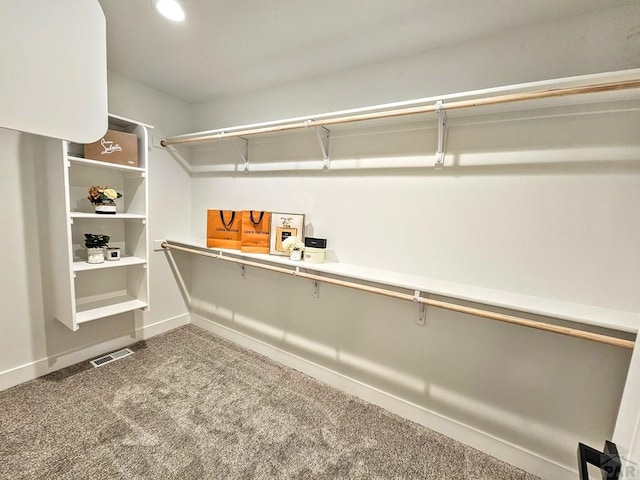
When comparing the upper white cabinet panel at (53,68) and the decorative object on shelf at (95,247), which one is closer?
the upper white cabinet panel at (53,68)

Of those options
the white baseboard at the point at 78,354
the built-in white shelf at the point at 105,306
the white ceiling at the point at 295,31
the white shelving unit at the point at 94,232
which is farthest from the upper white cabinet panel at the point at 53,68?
the white baseboard at the point at 78,354

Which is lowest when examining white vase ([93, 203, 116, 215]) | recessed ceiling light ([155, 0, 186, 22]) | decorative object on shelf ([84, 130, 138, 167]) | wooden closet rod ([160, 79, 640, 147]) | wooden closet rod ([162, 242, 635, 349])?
wooden closet rod ([162, 242, 635, 349])

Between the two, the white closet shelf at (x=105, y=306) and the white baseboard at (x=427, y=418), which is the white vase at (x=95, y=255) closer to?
the white closet shelf at (x=105, y=306)

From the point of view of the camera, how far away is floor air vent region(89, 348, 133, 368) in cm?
215

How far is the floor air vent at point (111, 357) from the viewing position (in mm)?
2154

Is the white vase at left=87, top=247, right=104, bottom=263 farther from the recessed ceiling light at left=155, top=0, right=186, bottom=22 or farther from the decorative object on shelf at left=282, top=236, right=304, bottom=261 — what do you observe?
the recessed ceiling light at left=155, top=0, right=186, bottom=22

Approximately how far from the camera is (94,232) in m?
2.16

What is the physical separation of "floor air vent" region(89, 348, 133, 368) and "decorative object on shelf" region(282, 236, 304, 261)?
1692 mm

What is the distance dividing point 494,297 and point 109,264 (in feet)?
8.13

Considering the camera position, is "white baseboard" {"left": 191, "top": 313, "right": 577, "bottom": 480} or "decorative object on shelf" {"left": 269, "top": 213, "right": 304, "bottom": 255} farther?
"decorative object on shelf" {"left": 269, "top": 213, "right": 304, "bottom": 255}

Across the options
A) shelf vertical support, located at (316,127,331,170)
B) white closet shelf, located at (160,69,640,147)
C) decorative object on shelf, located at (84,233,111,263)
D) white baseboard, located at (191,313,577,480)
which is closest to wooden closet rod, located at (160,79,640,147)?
white closet shelf, located at (160,69,640,147)

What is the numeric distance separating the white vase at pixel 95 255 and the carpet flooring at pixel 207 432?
2.76ft

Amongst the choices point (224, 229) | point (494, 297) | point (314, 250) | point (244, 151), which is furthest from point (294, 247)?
point (494, 297)

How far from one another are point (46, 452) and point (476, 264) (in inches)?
95.4
